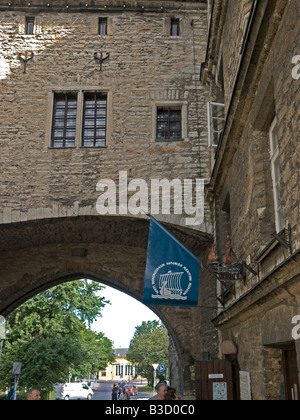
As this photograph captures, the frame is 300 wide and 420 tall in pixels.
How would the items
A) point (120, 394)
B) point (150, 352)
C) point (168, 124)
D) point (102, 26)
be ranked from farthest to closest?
1. point (150, 352)
2. point (120, 394)
3. point (102, 26)
4. point (168, 124)

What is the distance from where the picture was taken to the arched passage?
1041 centimetres

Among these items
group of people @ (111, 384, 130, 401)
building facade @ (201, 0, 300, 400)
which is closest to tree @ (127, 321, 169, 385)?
group of people @ (111, 384, 130, 401)

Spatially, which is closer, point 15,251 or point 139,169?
point 139,169

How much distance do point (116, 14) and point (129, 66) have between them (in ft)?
4.66

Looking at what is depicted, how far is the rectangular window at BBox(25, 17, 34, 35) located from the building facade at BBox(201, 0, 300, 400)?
5171 mm

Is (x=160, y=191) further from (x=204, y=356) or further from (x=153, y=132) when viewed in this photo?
(x=204, y=356)

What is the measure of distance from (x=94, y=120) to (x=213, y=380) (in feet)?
19.2

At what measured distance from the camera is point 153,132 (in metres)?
9.97

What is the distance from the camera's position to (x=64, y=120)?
1027 cm

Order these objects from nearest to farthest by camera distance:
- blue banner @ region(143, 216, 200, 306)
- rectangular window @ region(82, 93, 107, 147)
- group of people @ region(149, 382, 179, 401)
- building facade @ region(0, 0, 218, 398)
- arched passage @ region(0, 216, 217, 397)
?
1. group of people @ region(149, 382, 179, 401)
2. blue banner @ region(143, 216, 200, 306)
3. building facade @ region(0, 0, 218, 398)
4. rectangular window @ region(82, 93, 107, 147)
5. arched passage @ region(0, 216, 217, 397)

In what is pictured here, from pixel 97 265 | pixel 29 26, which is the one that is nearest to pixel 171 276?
pixel 97 265

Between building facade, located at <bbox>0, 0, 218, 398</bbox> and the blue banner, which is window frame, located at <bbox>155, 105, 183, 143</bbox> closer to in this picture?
building facade, located at <bbox>0, 0, 218, 398</bbox>

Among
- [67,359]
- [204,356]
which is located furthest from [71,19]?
[67,359]

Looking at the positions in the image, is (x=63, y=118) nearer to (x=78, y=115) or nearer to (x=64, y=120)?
(x=64, y=120)
